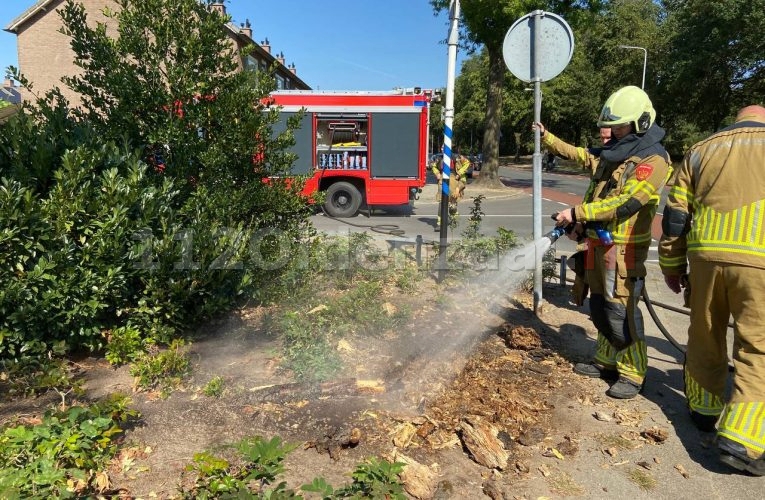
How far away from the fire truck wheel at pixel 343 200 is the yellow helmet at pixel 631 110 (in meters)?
9.55

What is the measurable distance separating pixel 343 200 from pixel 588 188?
9.50m

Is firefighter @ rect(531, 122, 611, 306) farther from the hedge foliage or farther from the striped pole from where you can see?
the hedge foliage

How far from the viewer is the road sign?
15.4 ft

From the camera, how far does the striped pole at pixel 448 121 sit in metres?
5.39

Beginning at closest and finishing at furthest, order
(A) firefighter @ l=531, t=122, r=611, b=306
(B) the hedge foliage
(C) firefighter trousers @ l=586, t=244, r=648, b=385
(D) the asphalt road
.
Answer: (B) the hedge foliage
(C) firefighter trousers @ l=586, t=244, r=648, b=385
(A) firefighter @ l=531, t=122, r=611, b=306
(D) the asphalt road

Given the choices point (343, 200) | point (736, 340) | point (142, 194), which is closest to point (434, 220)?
point (343, 200)

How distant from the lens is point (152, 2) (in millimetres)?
3859

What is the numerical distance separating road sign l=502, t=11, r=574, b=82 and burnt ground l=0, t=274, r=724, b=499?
2.35 meters

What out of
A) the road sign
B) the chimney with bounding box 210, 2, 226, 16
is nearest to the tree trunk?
the road sign

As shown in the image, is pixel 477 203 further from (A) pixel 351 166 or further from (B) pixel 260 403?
(A) pixel 351 166

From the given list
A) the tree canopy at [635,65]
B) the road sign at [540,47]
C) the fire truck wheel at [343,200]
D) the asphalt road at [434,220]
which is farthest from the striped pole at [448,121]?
the tree canopy at [635,65]

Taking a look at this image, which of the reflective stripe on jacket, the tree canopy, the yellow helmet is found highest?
the tree canopy

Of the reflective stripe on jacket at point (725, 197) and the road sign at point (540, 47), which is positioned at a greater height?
the road sign at point (540, 47)

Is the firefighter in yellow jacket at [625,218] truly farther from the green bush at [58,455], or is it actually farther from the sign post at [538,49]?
the green bush at [58,455]
